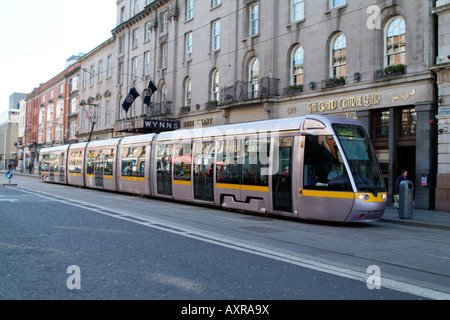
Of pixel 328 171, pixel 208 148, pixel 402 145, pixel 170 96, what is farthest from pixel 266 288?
pixel 170 96

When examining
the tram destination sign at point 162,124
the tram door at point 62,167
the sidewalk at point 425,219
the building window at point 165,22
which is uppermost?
the building window at point 165,22

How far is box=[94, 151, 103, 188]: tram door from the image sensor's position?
974 inches

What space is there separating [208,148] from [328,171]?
18.3 ft

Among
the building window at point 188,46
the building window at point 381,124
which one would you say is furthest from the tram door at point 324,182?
the building window at point 188,46

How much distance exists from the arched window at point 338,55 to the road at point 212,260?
10.7m

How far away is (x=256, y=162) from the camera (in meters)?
13.6

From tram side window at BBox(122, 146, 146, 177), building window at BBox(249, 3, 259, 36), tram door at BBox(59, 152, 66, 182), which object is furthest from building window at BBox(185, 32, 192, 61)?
tram side window at BBox(122, 146, 146, 177)

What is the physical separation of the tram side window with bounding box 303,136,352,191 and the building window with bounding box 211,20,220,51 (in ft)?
59.7

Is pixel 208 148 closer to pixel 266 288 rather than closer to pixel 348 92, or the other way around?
pixel 348 92

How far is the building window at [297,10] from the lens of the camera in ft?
72.4

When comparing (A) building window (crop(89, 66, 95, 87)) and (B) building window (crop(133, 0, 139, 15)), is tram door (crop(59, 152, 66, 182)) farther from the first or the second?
(A) building window (crop(89, 66, 95, 87))

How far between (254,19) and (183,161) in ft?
40.3

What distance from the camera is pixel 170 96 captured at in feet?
108

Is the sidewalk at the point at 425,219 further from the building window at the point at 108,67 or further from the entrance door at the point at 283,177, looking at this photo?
the building window at the point at 108,67
